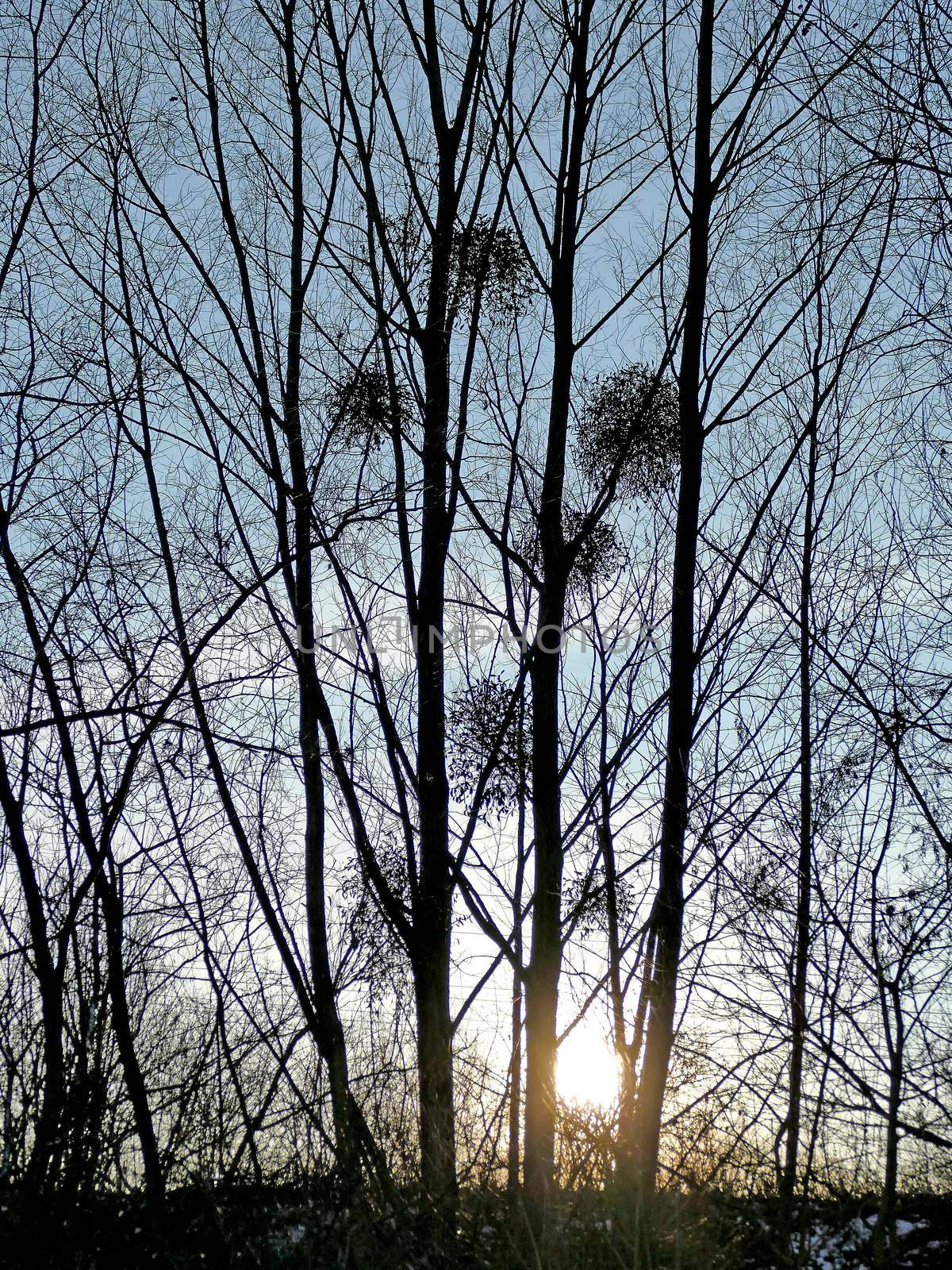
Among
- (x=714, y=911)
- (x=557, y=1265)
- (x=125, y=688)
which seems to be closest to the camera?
(x=557, y=1265)

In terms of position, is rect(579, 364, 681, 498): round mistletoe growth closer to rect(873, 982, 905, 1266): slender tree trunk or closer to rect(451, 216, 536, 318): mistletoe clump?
rect(451, 216, 536, 318): mistletoe clump

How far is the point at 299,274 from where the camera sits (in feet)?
23.8

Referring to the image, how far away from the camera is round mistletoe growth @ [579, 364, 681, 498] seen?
257 inches

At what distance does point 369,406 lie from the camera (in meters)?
6.43

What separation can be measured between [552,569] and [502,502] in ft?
3.59

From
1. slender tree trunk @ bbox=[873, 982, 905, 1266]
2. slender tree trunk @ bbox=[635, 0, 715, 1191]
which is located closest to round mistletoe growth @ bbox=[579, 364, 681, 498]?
slender tree trunk @ bbox=[635, 0, 715, 1191]

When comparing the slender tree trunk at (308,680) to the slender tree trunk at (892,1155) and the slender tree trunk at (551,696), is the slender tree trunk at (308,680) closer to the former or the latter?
the slender tree trunk at (551,696)

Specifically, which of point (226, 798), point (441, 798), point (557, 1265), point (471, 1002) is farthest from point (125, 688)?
point (557, 1265)

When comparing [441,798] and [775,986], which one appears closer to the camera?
[775,986]

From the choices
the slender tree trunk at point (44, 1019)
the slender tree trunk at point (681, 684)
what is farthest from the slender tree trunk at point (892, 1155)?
the slender tree trunk at point (44, 1019)

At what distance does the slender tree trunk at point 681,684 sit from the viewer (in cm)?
558

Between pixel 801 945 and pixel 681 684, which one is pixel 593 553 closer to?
pixel 681 684

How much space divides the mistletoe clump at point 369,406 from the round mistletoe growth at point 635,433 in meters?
1.23

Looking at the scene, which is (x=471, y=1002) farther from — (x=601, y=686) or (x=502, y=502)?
(x=502, y=502)
